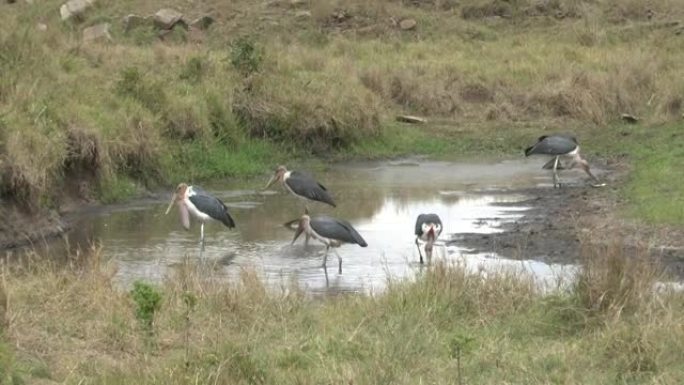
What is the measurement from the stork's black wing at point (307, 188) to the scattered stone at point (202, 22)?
18.1 metres

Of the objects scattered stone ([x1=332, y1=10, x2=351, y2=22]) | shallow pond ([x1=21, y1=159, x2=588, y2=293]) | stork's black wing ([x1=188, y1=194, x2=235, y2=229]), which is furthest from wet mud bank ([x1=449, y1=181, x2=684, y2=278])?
scattered stone ([x1=332, y1=10, x2=351, y2=22])

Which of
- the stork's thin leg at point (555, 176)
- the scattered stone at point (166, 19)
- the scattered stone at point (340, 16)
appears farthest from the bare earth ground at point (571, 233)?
the scattered stone at point (340, 16)

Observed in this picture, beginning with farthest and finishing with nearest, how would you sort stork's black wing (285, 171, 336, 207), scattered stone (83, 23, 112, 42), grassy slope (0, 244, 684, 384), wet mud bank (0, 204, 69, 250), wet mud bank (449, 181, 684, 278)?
scattered stone (83, 23, 112, 42) → stork's black wing (285, 171, 336, 207) → wet mud bank (0, 204, 69, 250) → wet mud bank (449, 181, 684, 278) → grassy slope (0, 244, 684, 384)

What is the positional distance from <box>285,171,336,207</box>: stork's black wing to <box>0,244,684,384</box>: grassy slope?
5819 millimetres

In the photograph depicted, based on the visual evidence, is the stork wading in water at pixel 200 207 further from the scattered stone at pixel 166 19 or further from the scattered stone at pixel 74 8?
the scattered stone at pixel 74 8

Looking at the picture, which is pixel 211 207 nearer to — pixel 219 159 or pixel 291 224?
pixel 291 224

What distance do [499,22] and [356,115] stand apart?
14285 millimetres

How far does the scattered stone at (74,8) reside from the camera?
35406 mm

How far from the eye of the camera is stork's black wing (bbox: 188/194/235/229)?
14383mm

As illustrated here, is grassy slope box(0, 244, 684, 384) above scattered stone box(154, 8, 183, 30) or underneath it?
above

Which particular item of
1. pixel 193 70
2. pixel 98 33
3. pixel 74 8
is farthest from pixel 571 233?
pixel 74 8

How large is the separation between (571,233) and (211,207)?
3.97 metres

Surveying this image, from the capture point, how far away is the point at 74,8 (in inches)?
1411

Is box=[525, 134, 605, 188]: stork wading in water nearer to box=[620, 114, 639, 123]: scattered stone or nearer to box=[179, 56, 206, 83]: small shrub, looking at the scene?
box=[620, 114, 639, 123]: scattered stone
